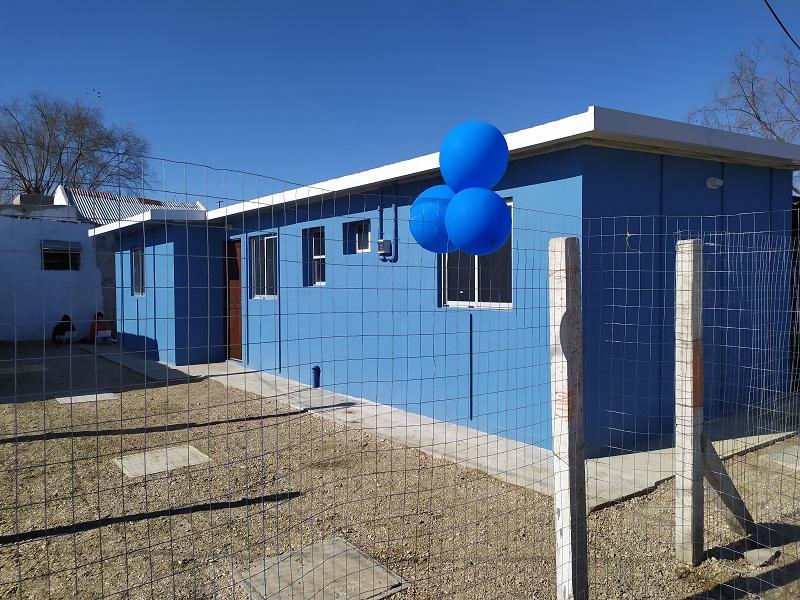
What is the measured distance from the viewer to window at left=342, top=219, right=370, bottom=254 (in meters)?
8.49

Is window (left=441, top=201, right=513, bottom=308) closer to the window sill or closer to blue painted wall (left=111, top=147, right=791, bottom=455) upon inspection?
the window sill

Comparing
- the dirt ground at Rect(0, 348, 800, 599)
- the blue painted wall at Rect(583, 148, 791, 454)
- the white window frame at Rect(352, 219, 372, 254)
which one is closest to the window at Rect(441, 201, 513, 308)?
the blue painted wall at Rect(583, 148, 791, 454)

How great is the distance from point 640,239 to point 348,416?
412cm

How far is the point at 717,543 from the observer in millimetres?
3783

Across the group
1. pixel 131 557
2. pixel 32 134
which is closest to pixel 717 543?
pixel 131 557

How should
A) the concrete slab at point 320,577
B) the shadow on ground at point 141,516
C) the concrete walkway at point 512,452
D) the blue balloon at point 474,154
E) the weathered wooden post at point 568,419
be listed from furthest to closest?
the concrete walkway at point 512,452 → the shadow on ground at point 141,516 → the blue balloon at point 474,154 → the concrete slab at point 320,577 → the weathered wooden post at point 568,419

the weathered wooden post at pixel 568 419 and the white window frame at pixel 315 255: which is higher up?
the white window frame at pixel 315 255

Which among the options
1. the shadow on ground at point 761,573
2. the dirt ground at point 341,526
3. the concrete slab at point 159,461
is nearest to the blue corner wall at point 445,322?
the dirt ground at point 341,526

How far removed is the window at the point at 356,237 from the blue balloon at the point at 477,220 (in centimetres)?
478

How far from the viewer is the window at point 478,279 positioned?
6.44 meters

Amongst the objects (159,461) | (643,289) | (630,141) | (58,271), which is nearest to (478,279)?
(643,289)

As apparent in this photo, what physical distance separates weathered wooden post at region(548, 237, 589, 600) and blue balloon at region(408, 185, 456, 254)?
4.22 ft

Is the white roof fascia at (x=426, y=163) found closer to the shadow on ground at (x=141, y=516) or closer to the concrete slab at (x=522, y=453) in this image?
the shadow on ground at (x=141, y=516)

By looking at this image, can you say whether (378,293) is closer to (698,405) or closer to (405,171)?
(405,171)
